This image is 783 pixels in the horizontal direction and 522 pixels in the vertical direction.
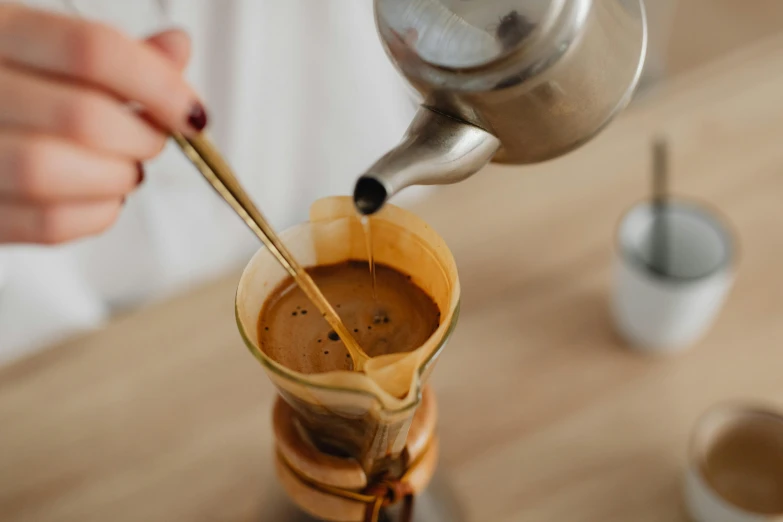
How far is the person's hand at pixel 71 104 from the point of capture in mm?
397

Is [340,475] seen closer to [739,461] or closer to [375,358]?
[375,358]

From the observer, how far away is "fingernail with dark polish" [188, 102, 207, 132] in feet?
1.30

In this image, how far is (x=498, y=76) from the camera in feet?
0.90

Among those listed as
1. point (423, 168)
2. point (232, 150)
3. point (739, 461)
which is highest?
point (423, 168)

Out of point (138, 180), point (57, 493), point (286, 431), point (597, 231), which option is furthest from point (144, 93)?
point (597, 231)

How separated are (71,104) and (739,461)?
49 cm

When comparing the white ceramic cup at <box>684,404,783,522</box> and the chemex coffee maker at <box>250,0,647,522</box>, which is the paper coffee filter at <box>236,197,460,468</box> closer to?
the chemex coffee maker at <box>250,0,647,522</box>

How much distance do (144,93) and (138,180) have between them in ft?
0.23

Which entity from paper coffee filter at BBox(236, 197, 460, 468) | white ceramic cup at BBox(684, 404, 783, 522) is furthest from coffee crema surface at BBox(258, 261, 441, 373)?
white ceramic cup at BBox(684, 404, 783, 522)

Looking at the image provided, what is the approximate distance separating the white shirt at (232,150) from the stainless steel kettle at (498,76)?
0.41 meters

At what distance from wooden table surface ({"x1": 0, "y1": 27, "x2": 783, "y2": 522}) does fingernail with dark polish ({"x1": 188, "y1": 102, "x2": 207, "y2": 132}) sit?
214 millimetres

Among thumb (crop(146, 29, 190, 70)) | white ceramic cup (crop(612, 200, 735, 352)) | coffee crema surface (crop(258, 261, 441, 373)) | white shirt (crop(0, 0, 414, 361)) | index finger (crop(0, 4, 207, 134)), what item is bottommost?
white ceramic cup (crop(612, 200, 735, 352))

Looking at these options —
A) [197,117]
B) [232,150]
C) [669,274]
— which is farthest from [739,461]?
[232,150]

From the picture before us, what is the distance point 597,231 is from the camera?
2.21 feet
